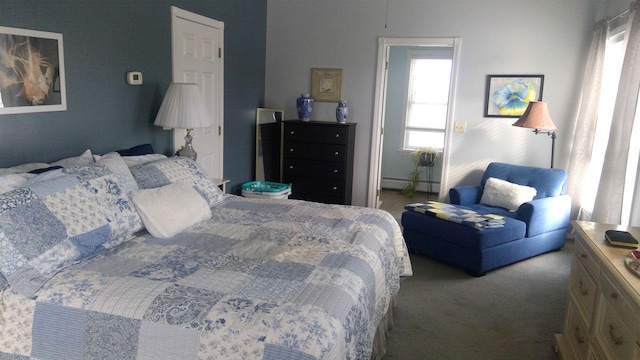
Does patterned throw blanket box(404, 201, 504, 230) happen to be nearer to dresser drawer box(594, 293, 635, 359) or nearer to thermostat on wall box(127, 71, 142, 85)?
dresser drawer box(594, 293, 635, 359)

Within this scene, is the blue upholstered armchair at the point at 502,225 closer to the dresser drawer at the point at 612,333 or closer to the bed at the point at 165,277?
the bed at the point at 165,277

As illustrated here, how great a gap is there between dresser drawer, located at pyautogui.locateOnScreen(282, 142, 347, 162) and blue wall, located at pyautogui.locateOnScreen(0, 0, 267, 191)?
5.01 ft

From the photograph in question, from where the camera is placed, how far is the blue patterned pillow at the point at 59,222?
183 centimetres

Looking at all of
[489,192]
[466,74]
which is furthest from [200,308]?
[466,74]

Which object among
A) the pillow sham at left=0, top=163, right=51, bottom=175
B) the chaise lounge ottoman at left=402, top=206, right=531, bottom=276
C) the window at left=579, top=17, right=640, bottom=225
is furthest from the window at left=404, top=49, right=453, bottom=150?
the pillow sham at left=0, top=163, right=51, bottom=175

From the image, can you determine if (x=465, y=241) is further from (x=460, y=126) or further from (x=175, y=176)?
(x=175, y=176)

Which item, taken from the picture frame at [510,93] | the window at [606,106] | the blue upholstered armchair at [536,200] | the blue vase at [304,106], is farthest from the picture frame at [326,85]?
the window at [606,106]

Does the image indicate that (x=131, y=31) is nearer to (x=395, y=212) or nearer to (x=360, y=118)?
(x=360, y=118)

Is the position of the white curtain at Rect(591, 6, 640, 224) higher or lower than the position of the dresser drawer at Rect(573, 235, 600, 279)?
higher

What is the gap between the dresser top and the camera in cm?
179

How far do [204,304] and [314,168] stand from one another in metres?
3.64

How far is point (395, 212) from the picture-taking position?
5941 millimetres

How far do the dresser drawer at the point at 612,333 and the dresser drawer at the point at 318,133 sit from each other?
3.36 meters

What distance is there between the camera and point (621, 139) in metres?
3.43
